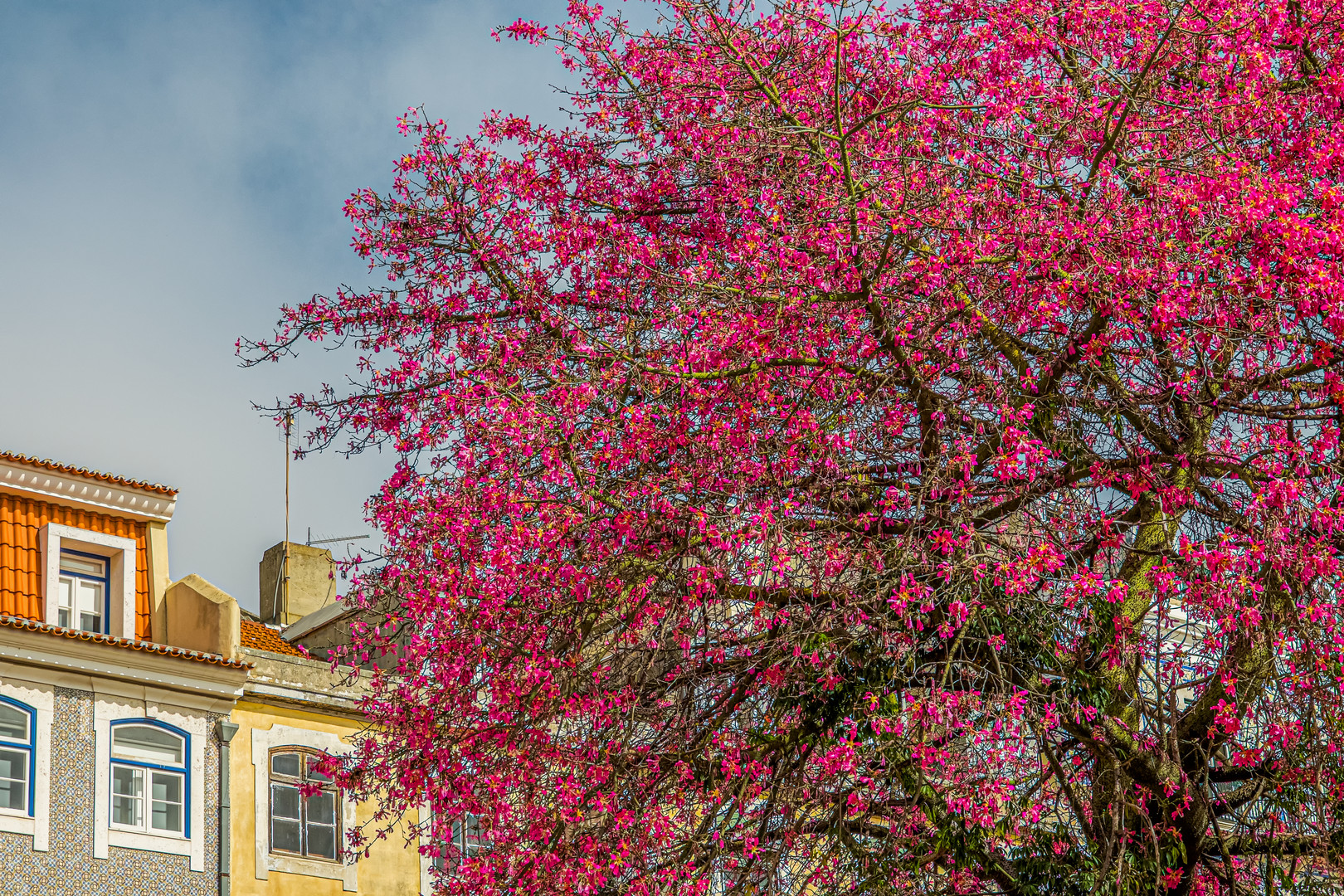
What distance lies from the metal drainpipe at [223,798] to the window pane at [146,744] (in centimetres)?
55

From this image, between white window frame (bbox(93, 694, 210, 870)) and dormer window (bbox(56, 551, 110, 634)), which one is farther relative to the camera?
dormer window (bbox(56, 551, 110, 634))

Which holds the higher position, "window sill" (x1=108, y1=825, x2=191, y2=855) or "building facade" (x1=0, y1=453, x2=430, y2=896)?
"building facade" (x1=0, y1=453, x2=430, y2=896)

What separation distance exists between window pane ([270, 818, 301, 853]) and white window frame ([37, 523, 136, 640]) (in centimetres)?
327

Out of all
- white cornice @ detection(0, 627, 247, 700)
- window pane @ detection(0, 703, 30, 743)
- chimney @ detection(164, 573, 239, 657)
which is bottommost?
window pane @ detection(0, 703, 30, 743)

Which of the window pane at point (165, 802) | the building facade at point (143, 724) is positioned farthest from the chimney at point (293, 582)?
the window pane at point (165, 802)

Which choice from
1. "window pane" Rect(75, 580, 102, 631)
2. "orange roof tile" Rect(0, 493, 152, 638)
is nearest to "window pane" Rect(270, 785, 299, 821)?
"orange roof tile" Rect(0, 493, 152, 638)

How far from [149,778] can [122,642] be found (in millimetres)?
1888

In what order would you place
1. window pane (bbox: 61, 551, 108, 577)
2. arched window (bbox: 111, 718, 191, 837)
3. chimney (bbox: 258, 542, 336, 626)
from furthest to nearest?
chimney (bbox: 258, 542, 336, 626) → window pane (bbox: 61, 551, 108, 577) → arched window (bbox: 111, 718, 191, 837)

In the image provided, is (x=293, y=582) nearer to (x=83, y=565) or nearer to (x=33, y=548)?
(x=83, y=565)

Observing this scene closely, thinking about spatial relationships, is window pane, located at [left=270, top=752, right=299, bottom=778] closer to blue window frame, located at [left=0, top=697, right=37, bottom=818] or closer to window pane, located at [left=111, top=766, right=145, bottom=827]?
window pane, located at [left=111, top=766, right=145, bottom=827]

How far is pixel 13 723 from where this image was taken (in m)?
21.0

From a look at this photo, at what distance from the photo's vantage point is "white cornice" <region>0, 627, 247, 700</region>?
831 inches

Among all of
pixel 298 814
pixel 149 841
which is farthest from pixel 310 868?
pixel 149 841

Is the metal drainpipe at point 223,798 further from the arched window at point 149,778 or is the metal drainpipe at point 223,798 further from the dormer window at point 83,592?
the dormer window at point 83,592
